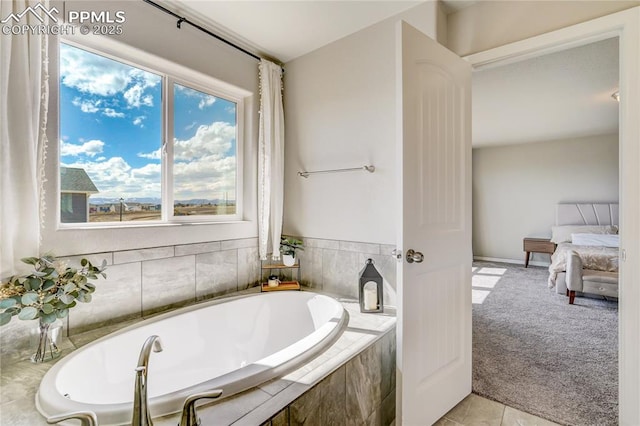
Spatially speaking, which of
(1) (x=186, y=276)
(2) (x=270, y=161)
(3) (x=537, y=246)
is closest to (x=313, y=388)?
(1) (x=186, y=276)

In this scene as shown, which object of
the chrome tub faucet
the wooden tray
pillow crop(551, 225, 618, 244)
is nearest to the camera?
the chrome tub faucet

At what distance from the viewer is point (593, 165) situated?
545 centimetres

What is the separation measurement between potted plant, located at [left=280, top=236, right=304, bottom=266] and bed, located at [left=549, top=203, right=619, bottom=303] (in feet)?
11.4

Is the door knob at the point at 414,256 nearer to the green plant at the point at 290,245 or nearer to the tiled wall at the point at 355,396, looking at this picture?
the tiled wall at the point at 355,396

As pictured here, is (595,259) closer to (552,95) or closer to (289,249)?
(552,95)

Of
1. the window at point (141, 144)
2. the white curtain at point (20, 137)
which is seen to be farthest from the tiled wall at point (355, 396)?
the window at point (141, 144)

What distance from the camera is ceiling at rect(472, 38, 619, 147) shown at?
9.14 ft

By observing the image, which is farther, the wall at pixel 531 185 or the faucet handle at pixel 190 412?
the wall at pixel 531 185

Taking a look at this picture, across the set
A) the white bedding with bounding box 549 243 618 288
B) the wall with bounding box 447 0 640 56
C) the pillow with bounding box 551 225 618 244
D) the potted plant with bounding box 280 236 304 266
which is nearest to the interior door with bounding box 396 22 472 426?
the wall with bounding box 447 0 640 56

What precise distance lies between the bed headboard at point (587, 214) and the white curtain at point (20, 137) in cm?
718

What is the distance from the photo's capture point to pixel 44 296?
128 cm

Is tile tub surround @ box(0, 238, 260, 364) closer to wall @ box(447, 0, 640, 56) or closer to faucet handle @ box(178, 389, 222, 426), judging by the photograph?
faucet handle @ box(178, 389, 222, 426)

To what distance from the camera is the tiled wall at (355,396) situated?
109cm

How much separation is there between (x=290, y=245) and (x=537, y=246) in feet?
17.5
